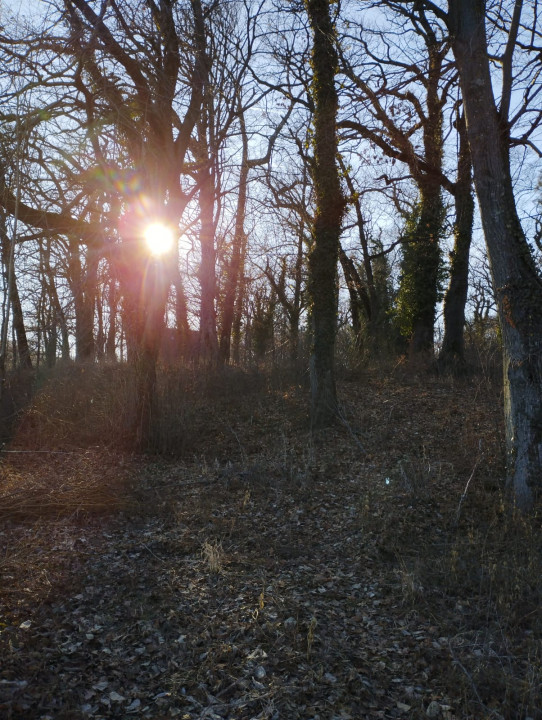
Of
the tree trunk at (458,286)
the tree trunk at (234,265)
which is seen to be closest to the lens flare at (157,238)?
the tree trunk at (234,265)

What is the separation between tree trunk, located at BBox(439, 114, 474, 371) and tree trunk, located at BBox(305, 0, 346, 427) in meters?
4.85

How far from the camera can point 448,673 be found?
3.68m

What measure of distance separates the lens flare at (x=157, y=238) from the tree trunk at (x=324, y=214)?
2818mm

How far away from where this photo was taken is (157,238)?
31.1 ft

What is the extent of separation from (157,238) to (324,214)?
3263mm

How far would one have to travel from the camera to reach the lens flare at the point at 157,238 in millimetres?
9336

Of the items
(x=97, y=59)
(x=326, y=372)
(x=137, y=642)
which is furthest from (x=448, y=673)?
(x=97, y=59)

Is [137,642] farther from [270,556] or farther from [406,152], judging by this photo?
[406,152]

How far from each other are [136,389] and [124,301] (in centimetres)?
160

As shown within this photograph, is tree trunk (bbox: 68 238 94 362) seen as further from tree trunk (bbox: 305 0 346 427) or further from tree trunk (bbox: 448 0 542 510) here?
tree trunk (bbox: 448 0 542 510)

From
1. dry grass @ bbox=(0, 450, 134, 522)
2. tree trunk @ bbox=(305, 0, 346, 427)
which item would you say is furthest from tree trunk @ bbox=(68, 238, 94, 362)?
tree trunk @ bbox=(305, 0, 346, 427)

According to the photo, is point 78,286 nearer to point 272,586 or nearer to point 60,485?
point 60,485

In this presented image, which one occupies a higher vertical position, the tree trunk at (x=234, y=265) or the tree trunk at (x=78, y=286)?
the tree trunk at (x=234, y=265)

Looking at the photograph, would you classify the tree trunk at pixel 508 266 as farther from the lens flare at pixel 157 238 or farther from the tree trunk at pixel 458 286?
the tree trunk at pixel 458 286
